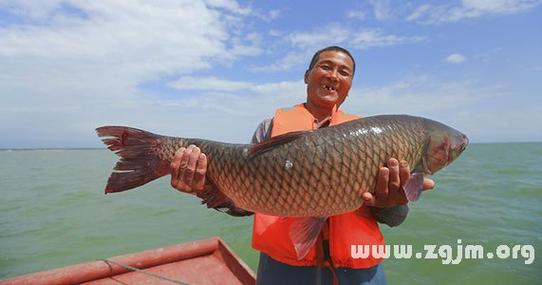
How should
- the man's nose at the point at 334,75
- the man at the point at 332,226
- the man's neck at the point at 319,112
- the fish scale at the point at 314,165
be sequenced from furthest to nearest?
the man's neck at the point at 319,112, the man's nose at the point at 334,75, the man at the point at 332,226, the fish scale at the point at 314,165

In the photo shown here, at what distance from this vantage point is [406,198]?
2.66 metres

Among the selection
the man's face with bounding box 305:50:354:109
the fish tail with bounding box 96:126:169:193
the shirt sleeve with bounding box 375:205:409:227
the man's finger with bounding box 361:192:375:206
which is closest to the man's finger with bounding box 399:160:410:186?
the man's finger with bounding box 361:192:375:206

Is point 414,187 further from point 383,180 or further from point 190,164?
point 190,164

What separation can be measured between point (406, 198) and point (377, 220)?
44 centimetres

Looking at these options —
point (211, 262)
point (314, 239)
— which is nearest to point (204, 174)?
point (314, 239)

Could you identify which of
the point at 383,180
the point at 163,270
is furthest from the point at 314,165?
the point at 163,270

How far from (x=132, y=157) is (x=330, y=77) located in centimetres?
163

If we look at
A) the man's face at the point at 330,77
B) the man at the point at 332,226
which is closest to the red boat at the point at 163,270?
the man at the point at 332,226

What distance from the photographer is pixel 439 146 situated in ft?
9.18

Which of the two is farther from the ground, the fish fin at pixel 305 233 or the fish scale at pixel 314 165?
the fish scale at pixel 314 165

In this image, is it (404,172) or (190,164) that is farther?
(190,164)

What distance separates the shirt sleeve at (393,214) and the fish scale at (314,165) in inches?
15.1

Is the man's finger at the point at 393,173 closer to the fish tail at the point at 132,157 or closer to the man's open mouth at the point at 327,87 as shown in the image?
the man's open mouth at the point at 327,87

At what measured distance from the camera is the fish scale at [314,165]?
8.20 ft
